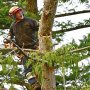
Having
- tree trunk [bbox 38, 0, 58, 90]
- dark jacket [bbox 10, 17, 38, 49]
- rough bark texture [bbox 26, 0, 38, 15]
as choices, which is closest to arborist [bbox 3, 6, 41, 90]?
dark jacket [bbox 10, 17, 38, 49]

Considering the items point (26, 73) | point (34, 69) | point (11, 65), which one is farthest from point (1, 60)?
point (26, 73)

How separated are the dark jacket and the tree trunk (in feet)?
4.56

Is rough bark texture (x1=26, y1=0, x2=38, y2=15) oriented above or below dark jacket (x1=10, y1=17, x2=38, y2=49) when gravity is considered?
below

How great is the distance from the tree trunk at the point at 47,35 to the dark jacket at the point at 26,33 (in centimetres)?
139

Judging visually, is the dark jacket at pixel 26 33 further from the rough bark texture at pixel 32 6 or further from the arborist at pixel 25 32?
the rough bark texture at pixel 32 6

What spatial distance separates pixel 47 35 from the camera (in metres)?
4.29

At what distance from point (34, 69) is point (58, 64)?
32 cm

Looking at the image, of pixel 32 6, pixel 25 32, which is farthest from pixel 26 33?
pixel 32 6

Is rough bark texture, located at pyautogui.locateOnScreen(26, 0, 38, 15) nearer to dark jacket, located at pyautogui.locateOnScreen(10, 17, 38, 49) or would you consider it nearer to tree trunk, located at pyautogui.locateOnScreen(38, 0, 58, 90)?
dark jacket, located at pyautogui.locateOnScreen(10, 17, 38, 49)

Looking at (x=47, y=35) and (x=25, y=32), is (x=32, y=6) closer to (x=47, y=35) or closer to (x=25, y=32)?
(x=25, y=32)

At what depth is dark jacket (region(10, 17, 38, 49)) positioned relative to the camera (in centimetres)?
580

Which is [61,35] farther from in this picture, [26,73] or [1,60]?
[1,60]

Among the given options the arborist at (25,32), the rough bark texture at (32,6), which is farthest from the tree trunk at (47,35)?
the rough bark texture at (32,6)

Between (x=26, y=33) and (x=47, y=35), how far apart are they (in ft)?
5.19
